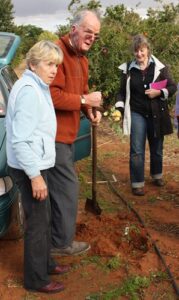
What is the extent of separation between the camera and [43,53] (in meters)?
2.93

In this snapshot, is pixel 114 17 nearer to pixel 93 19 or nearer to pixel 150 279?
pixel 93 19

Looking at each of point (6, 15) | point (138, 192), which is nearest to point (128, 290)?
point (138, 192)

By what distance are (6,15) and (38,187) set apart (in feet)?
160

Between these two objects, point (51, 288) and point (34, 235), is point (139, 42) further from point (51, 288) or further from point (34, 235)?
point (51, 288)

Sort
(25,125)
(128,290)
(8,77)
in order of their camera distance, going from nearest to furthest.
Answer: (25,125)
(128,290)
(8,77)

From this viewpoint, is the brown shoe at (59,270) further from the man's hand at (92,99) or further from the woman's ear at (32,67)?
the woman's ear at (32,67)

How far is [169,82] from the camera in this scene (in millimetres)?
5371

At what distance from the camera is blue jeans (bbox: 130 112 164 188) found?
5511mm

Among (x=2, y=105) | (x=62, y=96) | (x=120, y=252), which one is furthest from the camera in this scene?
(x=2, y=105)

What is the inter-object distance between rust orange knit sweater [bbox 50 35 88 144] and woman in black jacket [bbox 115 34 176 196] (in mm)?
1708

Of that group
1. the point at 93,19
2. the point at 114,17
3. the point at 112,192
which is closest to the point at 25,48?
the point at 114,17

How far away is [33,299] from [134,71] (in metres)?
3.04

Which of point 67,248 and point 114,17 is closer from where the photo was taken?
point 67,248

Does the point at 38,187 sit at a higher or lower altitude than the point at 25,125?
lower
